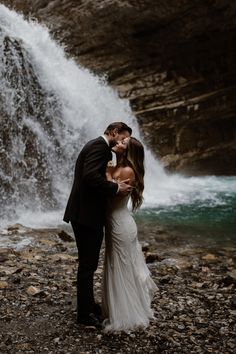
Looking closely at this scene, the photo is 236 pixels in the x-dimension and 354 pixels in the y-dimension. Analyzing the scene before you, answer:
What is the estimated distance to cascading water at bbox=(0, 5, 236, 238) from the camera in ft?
39.3

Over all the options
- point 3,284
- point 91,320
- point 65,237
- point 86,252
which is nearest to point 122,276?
point 86,252

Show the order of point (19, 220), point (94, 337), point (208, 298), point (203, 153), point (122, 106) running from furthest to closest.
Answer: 1. point (203, 153)
2. point (122, 106)
3. point (19, 220)
4. point (208, 298)
5. point (94, 337)

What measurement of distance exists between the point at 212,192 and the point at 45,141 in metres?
6.10

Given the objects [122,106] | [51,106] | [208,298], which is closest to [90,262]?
[208,298]

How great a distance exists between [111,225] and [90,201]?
1.19 ft

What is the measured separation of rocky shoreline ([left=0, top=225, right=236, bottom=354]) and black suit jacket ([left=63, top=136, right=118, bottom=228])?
43.7 inches

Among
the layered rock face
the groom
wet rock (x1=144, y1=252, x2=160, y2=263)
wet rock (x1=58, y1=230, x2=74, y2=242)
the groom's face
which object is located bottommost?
wet rock (x1=144, y1=252, x2=160, y2=263)

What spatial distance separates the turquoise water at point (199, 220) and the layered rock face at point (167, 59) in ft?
16.4

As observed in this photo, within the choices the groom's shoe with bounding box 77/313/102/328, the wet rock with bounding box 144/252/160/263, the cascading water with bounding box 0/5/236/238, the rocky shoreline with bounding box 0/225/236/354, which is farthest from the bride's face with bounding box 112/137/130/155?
the cascading water with bounding box 0/5/236/238

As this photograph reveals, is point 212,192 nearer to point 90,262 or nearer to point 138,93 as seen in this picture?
point 138,93

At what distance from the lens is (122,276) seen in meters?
4.33

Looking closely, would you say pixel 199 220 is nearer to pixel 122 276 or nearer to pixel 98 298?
pixel 98 298

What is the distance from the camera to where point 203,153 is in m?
18.7

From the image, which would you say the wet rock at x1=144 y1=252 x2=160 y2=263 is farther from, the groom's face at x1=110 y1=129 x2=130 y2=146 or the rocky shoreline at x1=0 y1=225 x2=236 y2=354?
the groom's face at x1=110 y1=129 x2=130 y2=146
